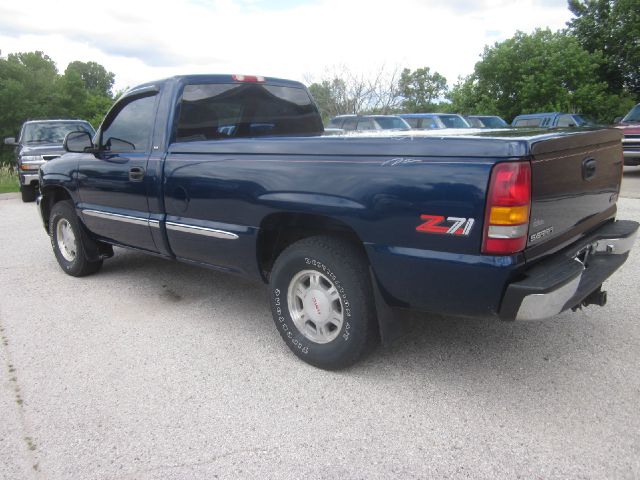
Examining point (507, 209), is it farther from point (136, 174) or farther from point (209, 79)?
point (136, 174)

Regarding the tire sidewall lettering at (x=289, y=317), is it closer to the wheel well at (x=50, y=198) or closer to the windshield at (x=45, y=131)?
the wheel well at (x=50, y=198)

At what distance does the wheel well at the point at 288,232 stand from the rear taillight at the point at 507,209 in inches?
34.1

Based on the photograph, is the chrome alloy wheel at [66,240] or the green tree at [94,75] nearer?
the chrome alloy wheel at [66,240]

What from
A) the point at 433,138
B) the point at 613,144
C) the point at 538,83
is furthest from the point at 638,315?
the point at 538,83

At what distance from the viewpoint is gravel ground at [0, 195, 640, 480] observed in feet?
8.28

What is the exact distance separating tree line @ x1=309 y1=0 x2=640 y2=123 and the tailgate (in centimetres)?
2179

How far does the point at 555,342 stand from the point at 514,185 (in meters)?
1.71

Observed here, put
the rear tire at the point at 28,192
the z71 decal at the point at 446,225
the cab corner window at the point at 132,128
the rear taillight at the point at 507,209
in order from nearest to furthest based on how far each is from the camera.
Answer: the rear taillight at the point at 507,209 < the z71 decal at the point at 446,225 < the cab corner window at the point at 132,128 < the rear tire at the point at 28,192

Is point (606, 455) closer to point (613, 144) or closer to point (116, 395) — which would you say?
point (613, 144)

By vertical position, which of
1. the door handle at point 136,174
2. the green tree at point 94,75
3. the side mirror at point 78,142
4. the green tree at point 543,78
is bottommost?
the door handle at point 136,174

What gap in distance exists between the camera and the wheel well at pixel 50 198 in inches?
225

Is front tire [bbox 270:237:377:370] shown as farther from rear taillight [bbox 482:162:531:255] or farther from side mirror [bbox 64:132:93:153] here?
side mirror [bbox 64:132:93:153]

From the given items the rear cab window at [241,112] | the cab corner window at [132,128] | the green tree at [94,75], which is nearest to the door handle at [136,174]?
the cab corner window at [132,128]

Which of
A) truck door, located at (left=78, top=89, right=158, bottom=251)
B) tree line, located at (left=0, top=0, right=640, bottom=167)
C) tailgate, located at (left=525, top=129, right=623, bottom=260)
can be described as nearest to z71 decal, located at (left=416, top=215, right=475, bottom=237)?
tailgate, located at (left=525, top=129, right=623, bottom=260)
